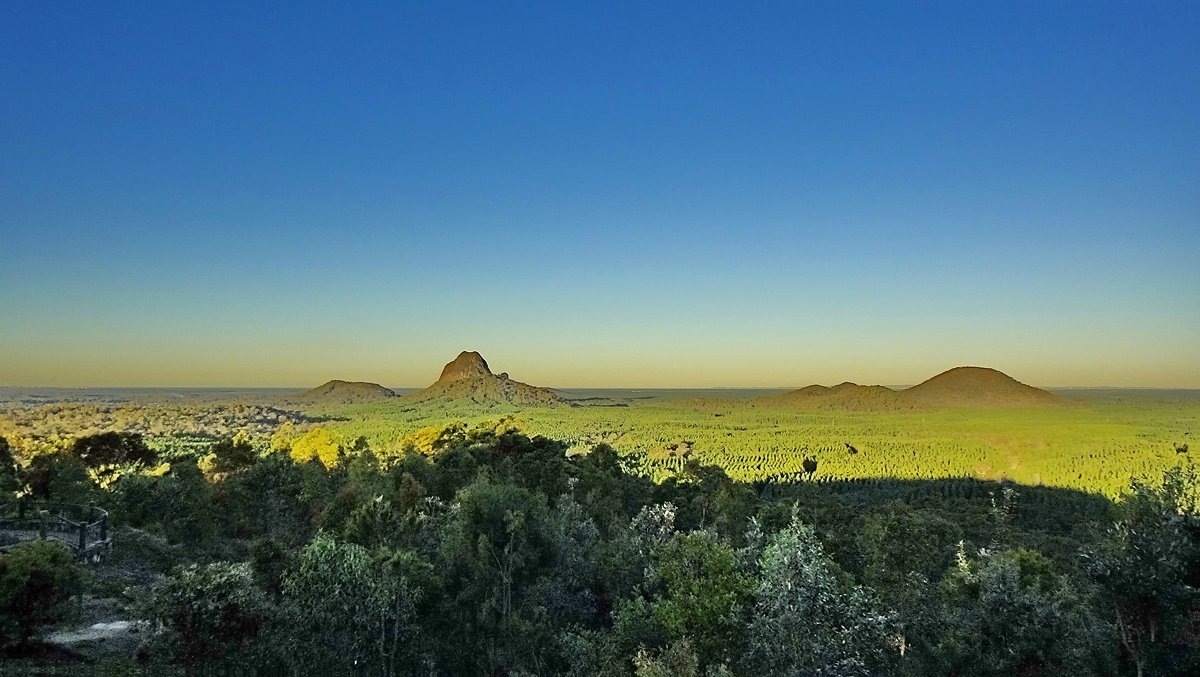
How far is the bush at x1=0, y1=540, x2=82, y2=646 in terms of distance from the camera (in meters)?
20.3

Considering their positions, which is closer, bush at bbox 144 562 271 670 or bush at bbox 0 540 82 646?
bush at bbox 0 540 82 646

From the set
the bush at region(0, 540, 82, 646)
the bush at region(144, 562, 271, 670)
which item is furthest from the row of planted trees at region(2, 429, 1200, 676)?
the bush at region(0, 540, 82, 646)

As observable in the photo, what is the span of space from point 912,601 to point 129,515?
60.1 m

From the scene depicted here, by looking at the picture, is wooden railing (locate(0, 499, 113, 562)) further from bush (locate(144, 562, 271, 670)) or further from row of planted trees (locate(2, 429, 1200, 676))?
bush (locate(144, 562, 271, 670))

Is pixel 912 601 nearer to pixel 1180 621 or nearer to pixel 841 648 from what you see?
pixel 1180 621

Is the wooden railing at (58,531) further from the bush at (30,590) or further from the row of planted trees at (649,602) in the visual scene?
the bush at (30,590)

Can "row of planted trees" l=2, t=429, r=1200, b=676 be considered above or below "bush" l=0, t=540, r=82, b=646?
below

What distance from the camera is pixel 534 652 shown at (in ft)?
107

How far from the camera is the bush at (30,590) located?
2033 cm

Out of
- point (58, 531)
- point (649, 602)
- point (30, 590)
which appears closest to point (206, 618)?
point (30, 590)

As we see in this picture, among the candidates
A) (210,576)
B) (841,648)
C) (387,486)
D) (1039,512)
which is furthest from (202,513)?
(1039,512)

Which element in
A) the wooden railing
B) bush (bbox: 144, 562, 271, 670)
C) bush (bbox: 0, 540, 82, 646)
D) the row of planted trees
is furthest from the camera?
the wooden railing

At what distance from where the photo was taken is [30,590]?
20672 millimetres

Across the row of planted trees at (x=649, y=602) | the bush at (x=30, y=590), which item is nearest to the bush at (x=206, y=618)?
the row of planted trees at (x=649, y=602)
